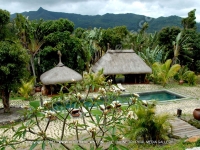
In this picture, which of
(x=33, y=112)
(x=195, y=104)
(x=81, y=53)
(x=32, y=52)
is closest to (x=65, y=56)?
(x=81, y=53)

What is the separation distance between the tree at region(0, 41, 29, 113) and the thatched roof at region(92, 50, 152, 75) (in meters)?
7.63

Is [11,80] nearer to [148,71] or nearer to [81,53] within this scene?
[81,53]

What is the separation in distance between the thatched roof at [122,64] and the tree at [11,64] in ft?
25.0

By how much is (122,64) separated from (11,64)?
9397 mm

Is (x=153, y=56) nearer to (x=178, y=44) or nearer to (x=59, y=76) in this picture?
(x=178, y=44)

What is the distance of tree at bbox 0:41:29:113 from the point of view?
29.6 feet

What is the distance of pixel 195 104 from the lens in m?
11.5

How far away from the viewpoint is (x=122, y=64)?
16953 millimetres

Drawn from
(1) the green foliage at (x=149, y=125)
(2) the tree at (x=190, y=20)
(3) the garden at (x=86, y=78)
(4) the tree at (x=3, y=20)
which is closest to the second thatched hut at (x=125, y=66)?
(3) the garden at (x=86, y=78)

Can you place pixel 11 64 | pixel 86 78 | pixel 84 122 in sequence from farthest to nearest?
pixel 11 64 < pixel 86 78 < pixel 84 122

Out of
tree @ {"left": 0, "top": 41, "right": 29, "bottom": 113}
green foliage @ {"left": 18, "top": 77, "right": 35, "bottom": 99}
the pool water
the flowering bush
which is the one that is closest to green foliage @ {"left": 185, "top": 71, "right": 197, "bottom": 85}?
the pool water

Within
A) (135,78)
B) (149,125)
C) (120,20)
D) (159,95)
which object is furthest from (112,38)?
(120,20)

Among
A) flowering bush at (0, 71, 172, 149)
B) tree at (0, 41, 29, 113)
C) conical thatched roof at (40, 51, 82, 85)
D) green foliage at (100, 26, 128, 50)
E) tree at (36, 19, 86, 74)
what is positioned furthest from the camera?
green foliage at (100, 26, 128, 50)

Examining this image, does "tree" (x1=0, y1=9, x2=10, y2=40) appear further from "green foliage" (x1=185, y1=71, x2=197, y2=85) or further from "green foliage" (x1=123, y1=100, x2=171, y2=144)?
"green foliage" (x1=185, y1=71, x2=197, y2=85)
